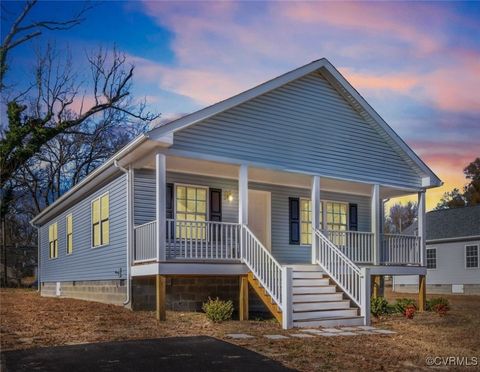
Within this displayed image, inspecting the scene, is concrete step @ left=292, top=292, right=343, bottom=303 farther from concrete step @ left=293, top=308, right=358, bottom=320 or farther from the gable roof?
the gable roof

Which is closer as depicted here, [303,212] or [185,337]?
[185,337]

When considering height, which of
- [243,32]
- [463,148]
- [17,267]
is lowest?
[17,267]

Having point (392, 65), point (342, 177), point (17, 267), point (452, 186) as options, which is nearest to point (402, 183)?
point (342, 177)

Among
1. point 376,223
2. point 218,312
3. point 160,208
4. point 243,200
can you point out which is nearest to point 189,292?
point 218,312

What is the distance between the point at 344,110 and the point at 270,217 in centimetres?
398

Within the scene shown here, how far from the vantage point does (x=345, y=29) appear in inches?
567

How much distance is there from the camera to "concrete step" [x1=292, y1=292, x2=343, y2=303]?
480 inches

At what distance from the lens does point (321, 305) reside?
12172 millimetres

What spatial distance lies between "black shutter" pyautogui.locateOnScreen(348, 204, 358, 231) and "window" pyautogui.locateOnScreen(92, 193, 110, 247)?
829 centimetres

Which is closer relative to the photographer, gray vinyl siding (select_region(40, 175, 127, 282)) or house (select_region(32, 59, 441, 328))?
house (select_region(32, 59, 441, 328))

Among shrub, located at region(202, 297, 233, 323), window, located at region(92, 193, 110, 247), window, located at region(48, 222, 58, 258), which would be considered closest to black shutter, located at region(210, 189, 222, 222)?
window, located at region(92, 193, 110, 247)

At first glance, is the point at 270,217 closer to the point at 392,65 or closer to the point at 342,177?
the point at 342,177

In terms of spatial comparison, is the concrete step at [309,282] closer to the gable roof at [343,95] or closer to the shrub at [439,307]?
the shrub at [439,307]

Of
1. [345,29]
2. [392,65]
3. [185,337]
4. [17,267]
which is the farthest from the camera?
[17,267]
